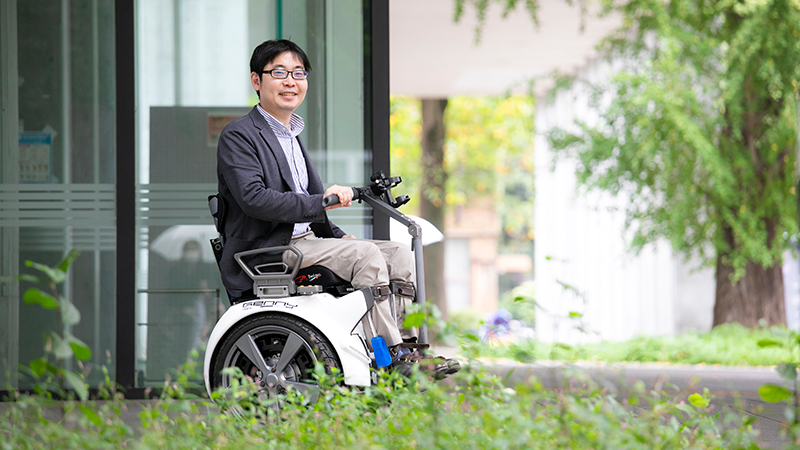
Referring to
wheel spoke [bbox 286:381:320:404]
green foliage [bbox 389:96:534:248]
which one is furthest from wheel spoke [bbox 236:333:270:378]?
green foliage [bbox 389:96:534:248]

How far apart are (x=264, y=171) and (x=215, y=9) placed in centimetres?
192

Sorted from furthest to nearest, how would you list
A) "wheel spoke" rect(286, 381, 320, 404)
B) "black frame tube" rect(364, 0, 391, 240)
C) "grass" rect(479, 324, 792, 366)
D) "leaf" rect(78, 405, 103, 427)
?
"grass" rect(479, 324, 792, 366) < "black frame tube" rect(364, 0, 391, 240) < "wheel spoke" rect(286, 381, 320, 404) < "leaf" rect(78, 405, 103, 427)

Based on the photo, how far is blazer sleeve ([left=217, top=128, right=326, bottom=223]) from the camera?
2871mm

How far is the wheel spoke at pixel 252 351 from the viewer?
2859 mm

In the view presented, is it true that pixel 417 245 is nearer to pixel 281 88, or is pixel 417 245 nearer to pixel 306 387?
pixel 306 387

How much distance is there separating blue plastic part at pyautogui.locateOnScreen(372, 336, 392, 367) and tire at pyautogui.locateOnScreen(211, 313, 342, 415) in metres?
0.15

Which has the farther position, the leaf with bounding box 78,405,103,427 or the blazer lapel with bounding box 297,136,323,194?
the blazer lapel with bounding box 297,136,323,194

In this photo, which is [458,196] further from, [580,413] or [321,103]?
[580,413]

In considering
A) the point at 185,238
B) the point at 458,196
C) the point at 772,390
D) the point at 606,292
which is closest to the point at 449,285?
the point at 458,196

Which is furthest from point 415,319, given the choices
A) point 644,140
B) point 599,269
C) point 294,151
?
point 599,269

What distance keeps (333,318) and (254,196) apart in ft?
1.77

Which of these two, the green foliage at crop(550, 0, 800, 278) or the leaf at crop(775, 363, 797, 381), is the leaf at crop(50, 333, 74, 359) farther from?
the green foliage at crop(550, 0, 800, 278)

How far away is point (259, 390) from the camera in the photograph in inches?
111

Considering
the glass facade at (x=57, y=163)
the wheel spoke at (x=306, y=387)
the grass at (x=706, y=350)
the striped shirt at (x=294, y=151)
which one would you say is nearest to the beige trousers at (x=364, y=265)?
the striped shirt at (x=294, y=151)
